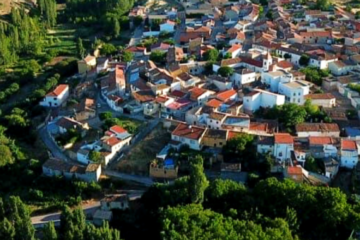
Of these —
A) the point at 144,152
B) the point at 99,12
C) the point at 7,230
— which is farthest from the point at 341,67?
the point at 99,12

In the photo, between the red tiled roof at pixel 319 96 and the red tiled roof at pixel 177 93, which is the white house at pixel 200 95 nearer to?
the red tiled roof at pixel 177 93

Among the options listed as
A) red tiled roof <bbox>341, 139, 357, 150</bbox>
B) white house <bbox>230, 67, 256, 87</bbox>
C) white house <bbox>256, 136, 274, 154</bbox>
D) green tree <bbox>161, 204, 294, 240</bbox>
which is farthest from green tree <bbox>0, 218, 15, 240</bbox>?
white house <bbox>230, 67, 256, 87</bbox>

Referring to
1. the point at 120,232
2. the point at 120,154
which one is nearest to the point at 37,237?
the point at 120,232

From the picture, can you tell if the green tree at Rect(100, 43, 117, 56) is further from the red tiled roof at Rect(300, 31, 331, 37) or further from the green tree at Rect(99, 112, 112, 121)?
the red tiled roof at Rect(300, 31, 331, 37)

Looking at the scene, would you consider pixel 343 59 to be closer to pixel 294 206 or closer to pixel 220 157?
pixel 220 157

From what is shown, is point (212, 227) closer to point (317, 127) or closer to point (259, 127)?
point (259, 127)

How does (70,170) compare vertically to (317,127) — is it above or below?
below

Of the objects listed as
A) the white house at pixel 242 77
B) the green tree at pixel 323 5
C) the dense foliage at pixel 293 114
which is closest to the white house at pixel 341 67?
the white house at pixel 242 77
